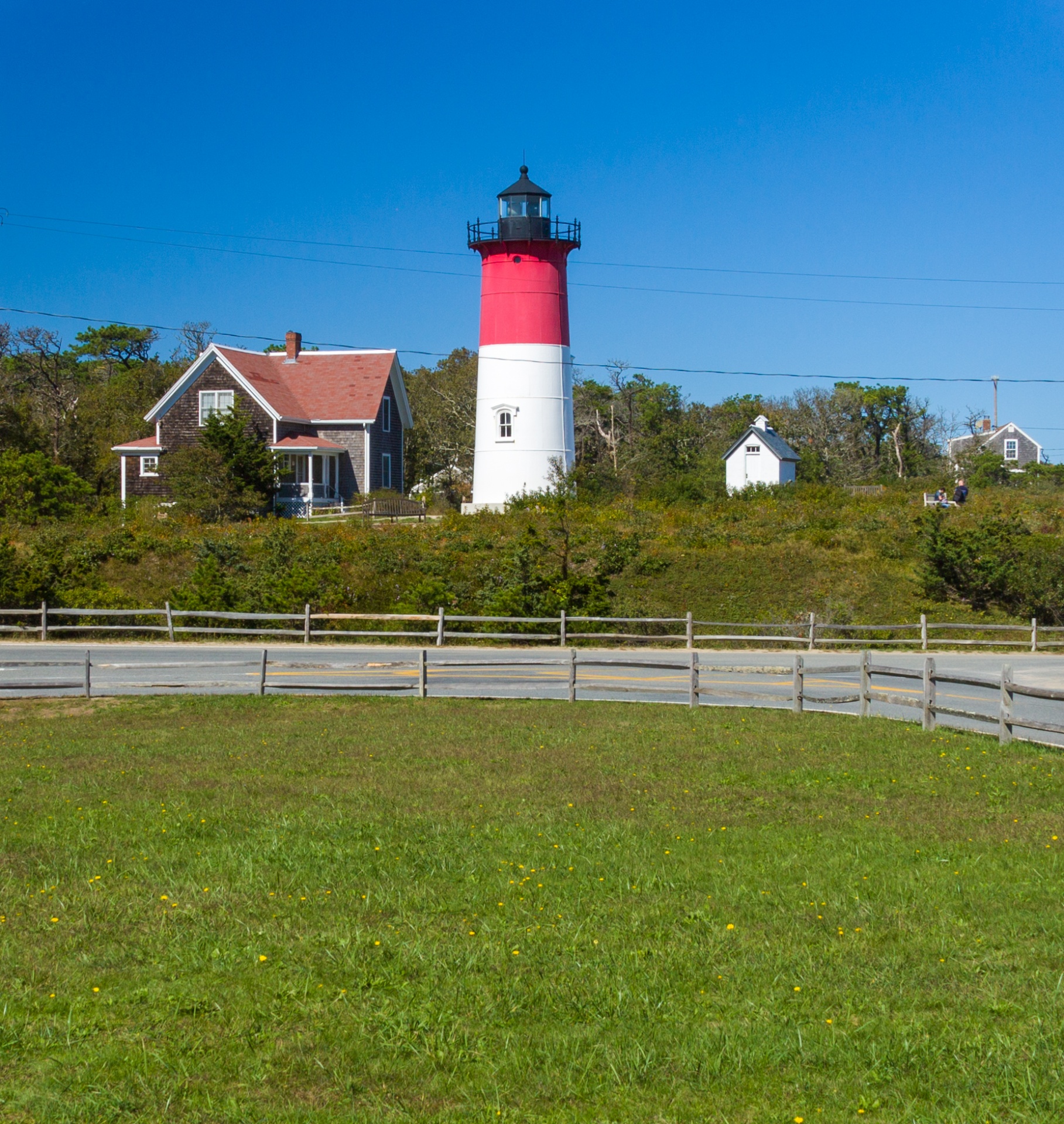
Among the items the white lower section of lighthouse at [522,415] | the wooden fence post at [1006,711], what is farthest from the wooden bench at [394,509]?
the wooden fence post at [1006,711]

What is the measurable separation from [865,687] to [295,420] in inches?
1473

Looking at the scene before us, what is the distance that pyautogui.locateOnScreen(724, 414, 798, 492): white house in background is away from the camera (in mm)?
65062

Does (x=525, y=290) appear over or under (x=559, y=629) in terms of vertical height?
over

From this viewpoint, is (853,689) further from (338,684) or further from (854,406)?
(854,406)

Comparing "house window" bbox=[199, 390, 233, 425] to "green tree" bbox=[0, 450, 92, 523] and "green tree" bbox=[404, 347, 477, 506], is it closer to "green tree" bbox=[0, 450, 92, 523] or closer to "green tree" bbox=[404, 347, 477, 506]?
"green tree" bbox=[0, 450, 92, 523]

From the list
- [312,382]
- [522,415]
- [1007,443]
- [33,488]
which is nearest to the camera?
[33,488]

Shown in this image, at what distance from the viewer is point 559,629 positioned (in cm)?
3259

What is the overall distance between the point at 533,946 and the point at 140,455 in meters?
49.3

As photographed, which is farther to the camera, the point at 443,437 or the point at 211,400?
the point at 443,437

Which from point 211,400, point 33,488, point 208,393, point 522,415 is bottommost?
point 33,488

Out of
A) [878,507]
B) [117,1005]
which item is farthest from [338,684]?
[878,507]

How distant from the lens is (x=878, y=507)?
45.0 meters

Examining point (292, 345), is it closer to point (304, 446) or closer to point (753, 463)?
point (304, 446)

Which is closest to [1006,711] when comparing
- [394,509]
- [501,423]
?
[501,423]
